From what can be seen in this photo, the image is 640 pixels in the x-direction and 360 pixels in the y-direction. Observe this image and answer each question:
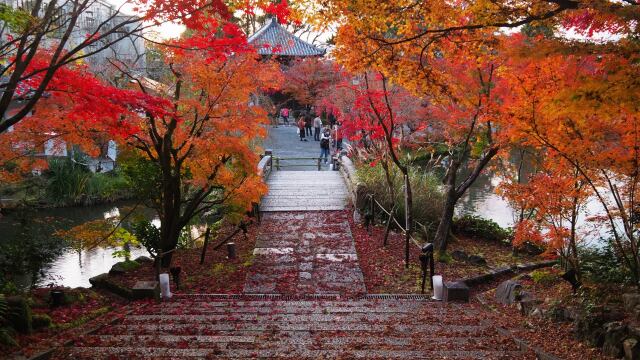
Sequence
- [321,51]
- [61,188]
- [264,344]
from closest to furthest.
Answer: [264,344], [61,188], [321,51]

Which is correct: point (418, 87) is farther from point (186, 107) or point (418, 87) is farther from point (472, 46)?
point (186, 107)

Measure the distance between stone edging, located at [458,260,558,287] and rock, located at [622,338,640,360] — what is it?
12.8ft

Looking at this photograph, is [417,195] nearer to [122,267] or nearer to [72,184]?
[122,267]

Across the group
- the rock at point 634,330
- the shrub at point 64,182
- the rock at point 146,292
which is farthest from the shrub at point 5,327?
the shrub at point 64,182

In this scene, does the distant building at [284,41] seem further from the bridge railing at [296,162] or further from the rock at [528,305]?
the rock at [528,305]

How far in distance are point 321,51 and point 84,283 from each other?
60.2 ft

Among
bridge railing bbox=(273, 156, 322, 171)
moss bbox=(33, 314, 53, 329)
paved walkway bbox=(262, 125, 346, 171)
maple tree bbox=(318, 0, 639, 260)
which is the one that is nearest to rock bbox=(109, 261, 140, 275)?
moss bbox=(33, 314, 53, 329)

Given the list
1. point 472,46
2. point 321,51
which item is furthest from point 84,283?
point 321,51

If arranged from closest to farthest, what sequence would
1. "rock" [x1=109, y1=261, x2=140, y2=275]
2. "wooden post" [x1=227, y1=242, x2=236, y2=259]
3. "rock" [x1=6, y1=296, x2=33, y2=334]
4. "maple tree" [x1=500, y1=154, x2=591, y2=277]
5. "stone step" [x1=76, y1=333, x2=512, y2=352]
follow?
"stone step" [x1=76, y1=333, x2=512, y2=352] → "rock" [x1=6, y1=296, x2=33, y2=334] → "maple tree" [x1=500, y1=154, x2=591, y2=277] → "rock" [x1=109, y1=261, x2=140, y2=275] → "wooden post" [x1=227, y1=242, x2=236, y2=259]

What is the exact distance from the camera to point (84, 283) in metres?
11.6

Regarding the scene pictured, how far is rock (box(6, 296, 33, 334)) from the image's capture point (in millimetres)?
5180

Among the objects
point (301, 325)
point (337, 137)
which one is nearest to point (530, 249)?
point (301, 325)

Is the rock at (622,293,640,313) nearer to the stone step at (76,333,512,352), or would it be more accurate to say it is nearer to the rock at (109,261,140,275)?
the stone step at (76,333,512,352)

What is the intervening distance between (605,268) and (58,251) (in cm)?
1024
